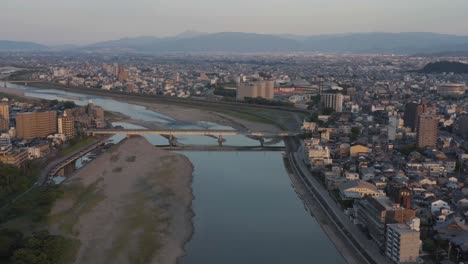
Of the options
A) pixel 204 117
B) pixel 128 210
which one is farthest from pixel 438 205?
pixel 204 117

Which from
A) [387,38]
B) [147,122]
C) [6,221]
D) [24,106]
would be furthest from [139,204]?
[387,38]

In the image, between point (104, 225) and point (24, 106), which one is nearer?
point (104, 225)

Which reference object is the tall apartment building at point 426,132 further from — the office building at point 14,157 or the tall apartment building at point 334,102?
the office building at point 14,157

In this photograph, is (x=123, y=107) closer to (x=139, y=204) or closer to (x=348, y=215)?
(x=139, y=204)

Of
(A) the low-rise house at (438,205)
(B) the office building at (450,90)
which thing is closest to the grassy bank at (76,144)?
(A) the low-rise house at (438,205)

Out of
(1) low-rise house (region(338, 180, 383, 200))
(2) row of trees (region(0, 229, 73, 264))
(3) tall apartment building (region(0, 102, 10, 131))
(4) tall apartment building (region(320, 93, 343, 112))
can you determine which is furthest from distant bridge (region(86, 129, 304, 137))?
(2) row of trees (region(0, 229, 73, 264))

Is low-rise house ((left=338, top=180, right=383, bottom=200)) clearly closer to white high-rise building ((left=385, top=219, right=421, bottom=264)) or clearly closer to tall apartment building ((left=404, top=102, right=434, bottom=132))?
white high-rise building ((left=385, top=219, right=421, bottom=264))
